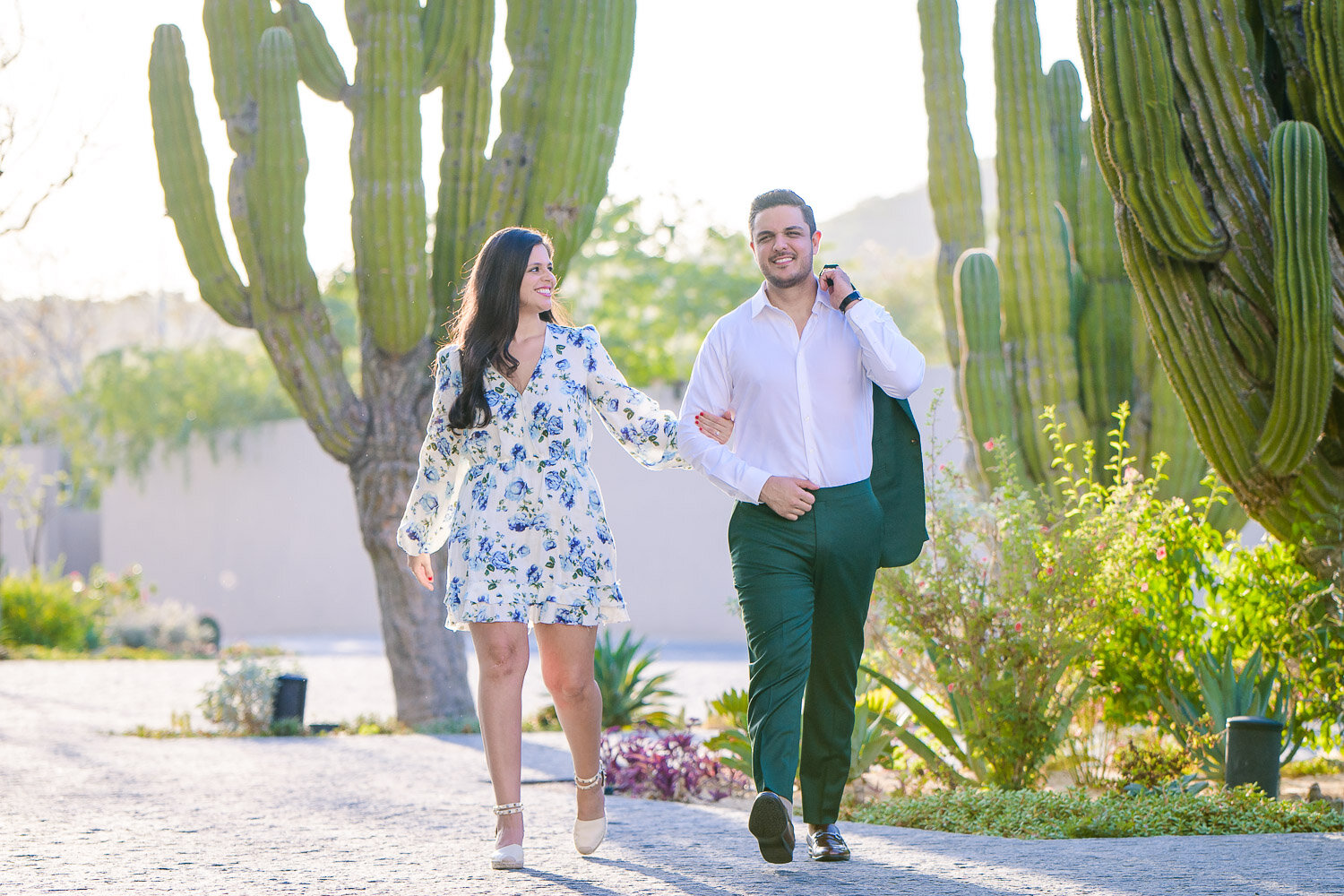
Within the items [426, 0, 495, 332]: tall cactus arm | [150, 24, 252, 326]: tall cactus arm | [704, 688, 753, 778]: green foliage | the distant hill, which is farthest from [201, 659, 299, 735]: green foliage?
the distant hill

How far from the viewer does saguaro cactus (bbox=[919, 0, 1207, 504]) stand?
9000 mm

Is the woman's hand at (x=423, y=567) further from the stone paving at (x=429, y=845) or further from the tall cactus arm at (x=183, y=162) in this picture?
the tall cactus arm at (x=183, y=162)

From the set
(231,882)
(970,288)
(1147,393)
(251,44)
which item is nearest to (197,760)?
(231,882)

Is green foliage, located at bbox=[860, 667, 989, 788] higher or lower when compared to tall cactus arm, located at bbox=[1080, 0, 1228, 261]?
lower

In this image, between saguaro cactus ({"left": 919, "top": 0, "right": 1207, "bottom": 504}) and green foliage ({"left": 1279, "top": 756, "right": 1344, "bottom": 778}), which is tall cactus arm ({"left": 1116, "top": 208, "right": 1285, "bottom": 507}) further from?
saguaro cactus ({"left": 919, "top": 0, "right": 1207, "bottom": 504})

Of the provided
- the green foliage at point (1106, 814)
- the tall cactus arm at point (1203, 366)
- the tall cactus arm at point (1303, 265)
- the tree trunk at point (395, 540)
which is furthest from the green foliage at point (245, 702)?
the tall cactus arm at point (1303, 265)

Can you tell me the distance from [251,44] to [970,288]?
187 inches

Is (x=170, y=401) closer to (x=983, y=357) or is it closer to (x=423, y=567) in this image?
(x=983, y=357)

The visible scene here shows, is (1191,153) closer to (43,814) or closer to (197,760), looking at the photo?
(43,814)

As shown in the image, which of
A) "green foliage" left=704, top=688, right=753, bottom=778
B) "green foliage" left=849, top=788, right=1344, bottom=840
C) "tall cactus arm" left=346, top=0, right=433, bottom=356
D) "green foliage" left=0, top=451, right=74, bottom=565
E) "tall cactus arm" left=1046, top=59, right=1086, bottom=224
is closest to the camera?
"green foliage" left=849, top=788, right=1344, bottom=840

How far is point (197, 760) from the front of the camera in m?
7.38

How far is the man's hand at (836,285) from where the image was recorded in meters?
4.00

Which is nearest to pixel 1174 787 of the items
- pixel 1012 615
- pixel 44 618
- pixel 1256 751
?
pixel 1256 751

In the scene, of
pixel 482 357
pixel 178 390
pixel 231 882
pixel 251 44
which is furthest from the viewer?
pixel 178 390
